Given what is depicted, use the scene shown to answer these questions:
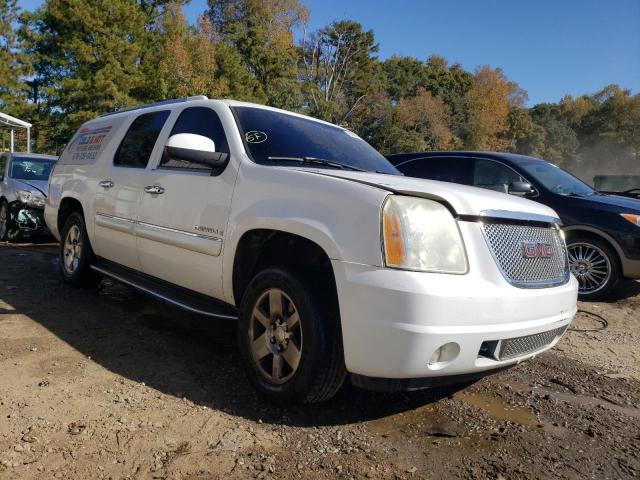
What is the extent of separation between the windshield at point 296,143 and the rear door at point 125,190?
101cm

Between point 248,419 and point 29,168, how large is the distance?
27.8 ft

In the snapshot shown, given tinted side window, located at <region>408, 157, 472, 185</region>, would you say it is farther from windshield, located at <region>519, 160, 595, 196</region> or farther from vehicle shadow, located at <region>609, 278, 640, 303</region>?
vehicle shadow, located at <region>609, 278, 640, 303</region>

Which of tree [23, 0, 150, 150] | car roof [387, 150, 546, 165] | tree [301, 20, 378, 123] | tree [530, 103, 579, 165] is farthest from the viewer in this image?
tree [530, 103, 579, 165]

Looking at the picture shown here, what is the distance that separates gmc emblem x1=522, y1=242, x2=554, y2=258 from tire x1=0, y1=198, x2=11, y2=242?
8.53 meters

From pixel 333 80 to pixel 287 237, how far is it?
48.4 meters

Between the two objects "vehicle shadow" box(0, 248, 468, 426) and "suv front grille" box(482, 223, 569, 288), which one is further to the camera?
"vehicle shadow" box(0, 248, 468, 426)

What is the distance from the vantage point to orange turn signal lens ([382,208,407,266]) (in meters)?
2.35

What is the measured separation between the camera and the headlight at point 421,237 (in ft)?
7.75

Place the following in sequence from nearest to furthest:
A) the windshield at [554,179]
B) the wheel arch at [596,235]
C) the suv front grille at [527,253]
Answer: the suv front grille at [527,253], the wheel arch at [596,235], the windshield at [554,179]

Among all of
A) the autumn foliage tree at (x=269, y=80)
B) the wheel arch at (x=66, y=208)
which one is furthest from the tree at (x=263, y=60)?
the wheel arch at (x=66, y=208)

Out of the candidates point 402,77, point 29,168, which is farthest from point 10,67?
point 402,77

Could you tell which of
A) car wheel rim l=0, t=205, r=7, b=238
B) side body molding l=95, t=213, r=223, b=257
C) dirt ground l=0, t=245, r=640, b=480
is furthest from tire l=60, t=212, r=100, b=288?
car wheel rim l=0, t=205, r=7, b=238

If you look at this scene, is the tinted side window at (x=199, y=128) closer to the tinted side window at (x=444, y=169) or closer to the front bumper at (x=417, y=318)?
the front bumper at (x=417, y=318)

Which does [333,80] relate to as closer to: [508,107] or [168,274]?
[508,107]
